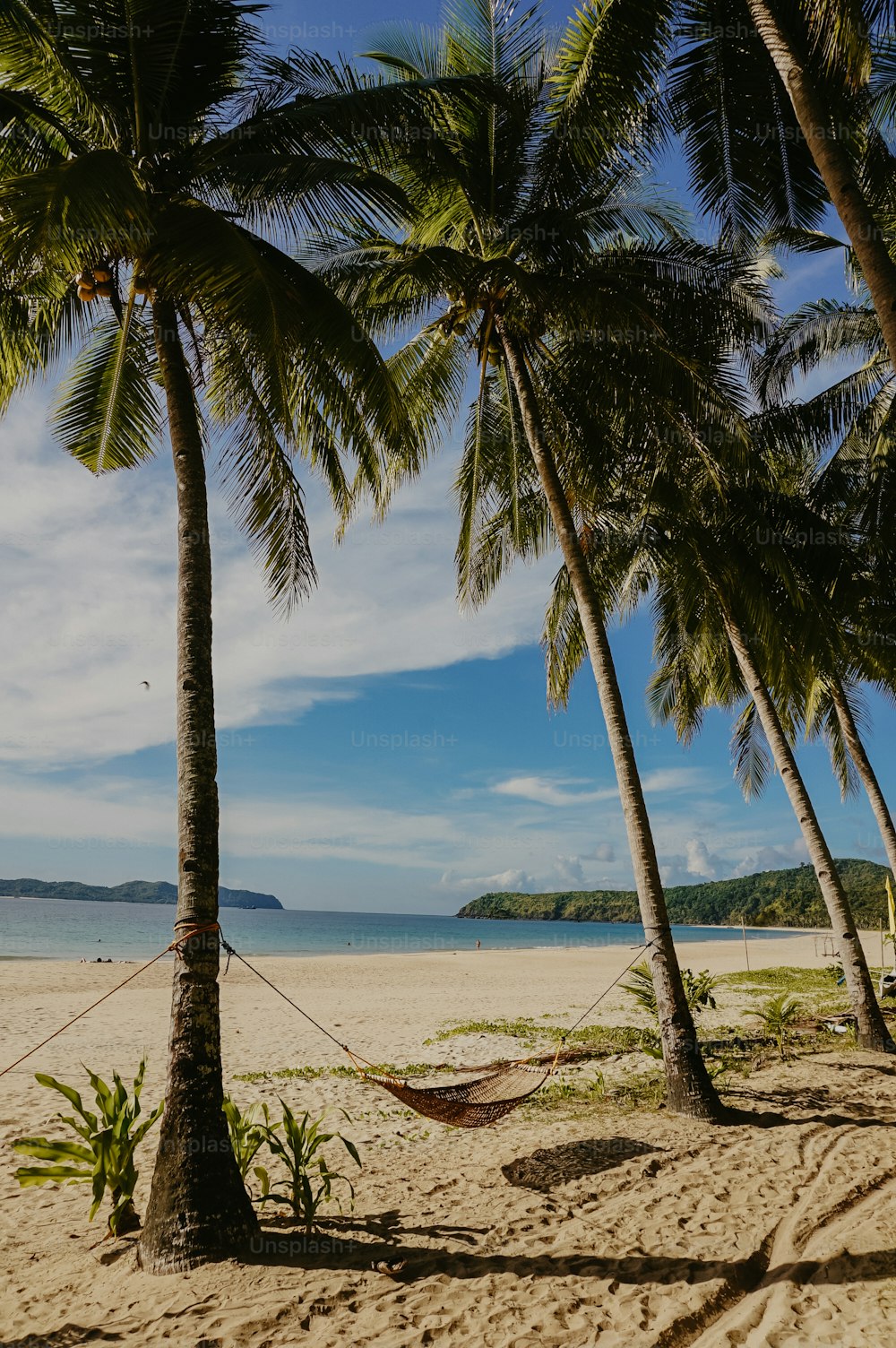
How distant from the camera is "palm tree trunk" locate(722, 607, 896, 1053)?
26.3 feet

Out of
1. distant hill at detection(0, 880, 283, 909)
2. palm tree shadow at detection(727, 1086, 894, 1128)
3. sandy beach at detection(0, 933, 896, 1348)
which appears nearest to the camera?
sandy beach at detection(0, 933, 896, 1348)

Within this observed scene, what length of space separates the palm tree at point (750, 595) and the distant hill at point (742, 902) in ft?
123

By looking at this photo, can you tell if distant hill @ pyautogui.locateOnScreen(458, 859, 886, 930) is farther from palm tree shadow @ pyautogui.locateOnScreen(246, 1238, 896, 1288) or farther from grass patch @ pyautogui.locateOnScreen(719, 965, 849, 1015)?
palm tree shadow @ pyautogui.locateOnScreen(246, 1238, 896, 1288)

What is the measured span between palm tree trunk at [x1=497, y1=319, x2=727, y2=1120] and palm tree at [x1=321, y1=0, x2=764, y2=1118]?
0.02 meters

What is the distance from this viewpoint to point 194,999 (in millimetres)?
3896

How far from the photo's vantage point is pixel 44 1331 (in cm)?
312

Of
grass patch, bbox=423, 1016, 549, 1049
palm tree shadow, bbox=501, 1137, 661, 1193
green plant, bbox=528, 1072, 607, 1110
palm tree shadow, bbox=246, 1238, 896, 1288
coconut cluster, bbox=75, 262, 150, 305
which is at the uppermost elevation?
coconut cluster, bbox=75, 262, 150, 305

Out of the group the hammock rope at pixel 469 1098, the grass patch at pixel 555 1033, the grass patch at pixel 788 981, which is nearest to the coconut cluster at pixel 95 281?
the hammock rope at pixel 469 1098

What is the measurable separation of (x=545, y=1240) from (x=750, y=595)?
20.7ft

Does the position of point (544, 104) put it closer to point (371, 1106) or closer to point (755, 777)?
point (371, 1106)

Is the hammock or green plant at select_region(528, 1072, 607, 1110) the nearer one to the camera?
the hammock

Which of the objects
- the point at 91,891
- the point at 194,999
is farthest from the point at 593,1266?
the point at 91,891

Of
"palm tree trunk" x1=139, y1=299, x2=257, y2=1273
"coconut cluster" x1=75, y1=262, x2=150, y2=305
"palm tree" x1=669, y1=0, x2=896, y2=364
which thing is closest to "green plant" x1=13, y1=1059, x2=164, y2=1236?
"palm tree trunk" x1=139, y1=299, x2=257, y2=1273

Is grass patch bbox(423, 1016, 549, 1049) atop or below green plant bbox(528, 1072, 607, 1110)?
below
